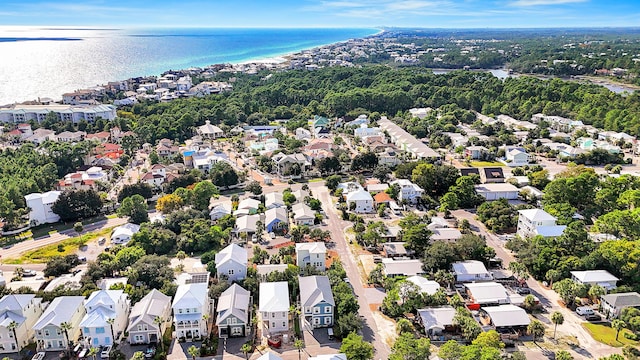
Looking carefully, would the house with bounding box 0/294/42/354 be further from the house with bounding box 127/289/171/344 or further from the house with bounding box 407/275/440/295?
the house with bounding box 407/275/440/295

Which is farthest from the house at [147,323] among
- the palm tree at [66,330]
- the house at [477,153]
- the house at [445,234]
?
the house at [477,153]

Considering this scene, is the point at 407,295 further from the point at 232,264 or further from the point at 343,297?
the point at 232,264

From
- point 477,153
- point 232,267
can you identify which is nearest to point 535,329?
point 232,267

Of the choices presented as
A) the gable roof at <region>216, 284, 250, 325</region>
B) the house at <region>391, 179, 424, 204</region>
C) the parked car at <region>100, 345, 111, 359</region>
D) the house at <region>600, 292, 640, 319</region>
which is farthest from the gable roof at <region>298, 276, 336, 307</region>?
the house at <region>391, 179, 424, 204</region>

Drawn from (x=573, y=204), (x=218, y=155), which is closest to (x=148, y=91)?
(x=218, y=155)

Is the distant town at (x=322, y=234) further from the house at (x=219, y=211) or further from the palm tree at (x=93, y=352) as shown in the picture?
the house at (x=219, y=211)
